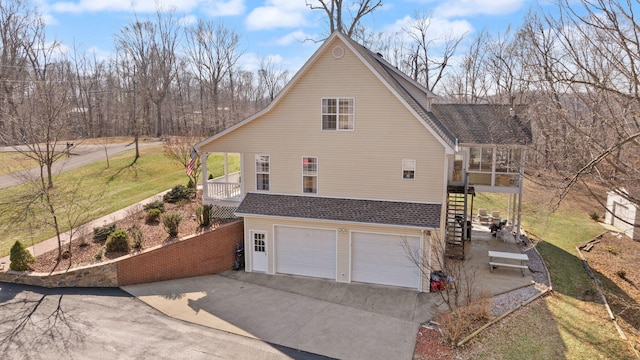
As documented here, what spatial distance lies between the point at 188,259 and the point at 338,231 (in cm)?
647

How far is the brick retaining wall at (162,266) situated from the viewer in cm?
1488

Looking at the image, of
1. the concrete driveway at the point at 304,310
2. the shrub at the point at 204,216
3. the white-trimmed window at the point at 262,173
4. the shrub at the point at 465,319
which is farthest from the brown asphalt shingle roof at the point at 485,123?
the shrub at the point at 204,216

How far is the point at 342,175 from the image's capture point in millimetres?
16344

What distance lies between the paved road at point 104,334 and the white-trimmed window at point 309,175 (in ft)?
23.0

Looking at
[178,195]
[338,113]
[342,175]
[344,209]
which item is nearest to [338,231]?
[344,209]

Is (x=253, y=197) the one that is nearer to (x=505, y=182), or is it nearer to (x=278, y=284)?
(x=278, y=284)

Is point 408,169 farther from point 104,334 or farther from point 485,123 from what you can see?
point 104,334

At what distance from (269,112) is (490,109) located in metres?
12.7

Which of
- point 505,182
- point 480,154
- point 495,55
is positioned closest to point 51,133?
point 480,154

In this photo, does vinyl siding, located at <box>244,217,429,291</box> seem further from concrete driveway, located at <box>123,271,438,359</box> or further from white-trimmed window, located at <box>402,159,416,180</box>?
white-trimmed window, located at <box>402,159,416,180</box>

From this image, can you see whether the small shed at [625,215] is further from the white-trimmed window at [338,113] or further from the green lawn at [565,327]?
the white-trimmed window at [338,113]

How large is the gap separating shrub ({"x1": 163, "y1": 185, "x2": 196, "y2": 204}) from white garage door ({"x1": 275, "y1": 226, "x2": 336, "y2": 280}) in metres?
8.50

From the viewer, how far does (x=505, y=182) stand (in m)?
19.4

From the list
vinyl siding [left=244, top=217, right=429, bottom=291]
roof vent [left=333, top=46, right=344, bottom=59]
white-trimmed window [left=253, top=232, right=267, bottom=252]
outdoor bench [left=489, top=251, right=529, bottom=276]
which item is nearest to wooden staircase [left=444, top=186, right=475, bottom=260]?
outdoor bench [left=489, top=251, right=529, bottom=276]
